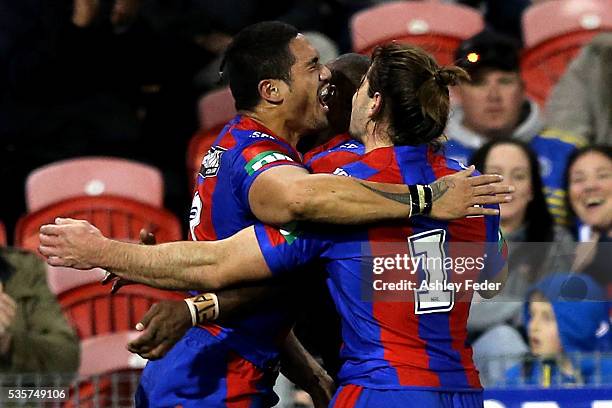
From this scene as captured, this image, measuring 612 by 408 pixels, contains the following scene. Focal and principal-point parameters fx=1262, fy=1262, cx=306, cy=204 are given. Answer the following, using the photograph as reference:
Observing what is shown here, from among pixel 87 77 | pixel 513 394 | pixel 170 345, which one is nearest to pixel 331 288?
pixel 170 345

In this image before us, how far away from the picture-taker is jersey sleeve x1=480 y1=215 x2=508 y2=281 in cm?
367

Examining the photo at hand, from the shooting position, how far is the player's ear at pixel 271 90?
3.93 metres

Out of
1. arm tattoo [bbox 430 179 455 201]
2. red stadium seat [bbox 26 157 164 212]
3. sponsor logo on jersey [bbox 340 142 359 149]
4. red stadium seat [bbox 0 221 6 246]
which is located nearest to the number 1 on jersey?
arm tattoo [bbox 430 179 455 201]

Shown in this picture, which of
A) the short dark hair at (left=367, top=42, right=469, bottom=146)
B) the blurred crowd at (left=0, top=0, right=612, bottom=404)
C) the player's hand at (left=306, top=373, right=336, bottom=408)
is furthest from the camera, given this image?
the blurred crowd at (left=0, top=0, right=612, bottom=404)

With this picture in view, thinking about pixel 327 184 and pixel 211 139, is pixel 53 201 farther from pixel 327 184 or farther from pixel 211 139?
pixel 327 184

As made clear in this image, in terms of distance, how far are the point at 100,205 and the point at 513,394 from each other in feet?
8.46

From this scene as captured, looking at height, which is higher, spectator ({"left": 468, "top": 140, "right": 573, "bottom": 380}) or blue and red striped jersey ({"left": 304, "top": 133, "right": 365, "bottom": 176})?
spectator ({"left": 468, "top": 140, "right": 573, "bottom": 380})

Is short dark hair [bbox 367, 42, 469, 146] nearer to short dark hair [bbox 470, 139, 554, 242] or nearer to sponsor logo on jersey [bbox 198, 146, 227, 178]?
sponsor logo on jersey [bbox 198, 146, 227, 178]

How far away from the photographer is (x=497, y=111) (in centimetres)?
677

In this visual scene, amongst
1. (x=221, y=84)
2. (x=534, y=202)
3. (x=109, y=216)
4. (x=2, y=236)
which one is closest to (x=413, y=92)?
(x=534, y=202)

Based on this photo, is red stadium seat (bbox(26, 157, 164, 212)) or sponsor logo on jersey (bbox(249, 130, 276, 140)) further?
red stadium seat (bbox(26, 157, 164, 212))

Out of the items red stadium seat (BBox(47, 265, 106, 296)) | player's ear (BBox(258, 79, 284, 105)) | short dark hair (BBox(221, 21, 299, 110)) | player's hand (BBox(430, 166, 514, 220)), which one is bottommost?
player's hand (BBox(430, 166, 514, 220))

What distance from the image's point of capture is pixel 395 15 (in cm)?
732

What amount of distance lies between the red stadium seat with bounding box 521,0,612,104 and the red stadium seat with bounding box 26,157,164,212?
2.23 metres
